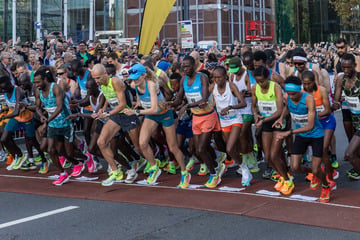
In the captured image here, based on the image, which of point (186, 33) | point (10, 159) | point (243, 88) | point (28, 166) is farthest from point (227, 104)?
point (186, 33)

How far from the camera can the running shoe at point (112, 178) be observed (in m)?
9.70

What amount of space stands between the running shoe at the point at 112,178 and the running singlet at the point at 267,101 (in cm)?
258

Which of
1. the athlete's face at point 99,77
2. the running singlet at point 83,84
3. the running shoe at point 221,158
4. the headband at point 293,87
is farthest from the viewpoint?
the running singlet at point 83,84

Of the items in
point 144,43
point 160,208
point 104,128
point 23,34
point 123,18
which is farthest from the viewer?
point 123,18

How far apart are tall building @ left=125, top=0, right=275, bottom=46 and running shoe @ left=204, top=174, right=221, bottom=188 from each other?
40151 mm

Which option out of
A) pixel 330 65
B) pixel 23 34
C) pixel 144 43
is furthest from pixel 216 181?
pixel 23 34

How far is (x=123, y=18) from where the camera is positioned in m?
52.3

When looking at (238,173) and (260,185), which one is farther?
(238,173)

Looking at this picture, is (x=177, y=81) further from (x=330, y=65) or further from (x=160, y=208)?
(x=330, y=65)

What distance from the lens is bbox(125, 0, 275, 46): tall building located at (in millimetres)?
50091

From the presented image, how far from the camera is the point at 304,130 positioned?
25.6 ft

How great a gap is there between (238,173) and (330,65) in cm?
1179

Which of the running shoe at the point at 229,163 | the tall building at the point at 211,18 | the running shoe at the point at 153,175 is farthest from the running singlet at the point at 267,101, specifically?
the tall building at the point at 211,18

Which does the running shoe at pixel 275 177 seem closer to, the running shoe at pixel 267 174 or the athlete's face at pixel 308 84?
the running shoe at pixel 267 174
